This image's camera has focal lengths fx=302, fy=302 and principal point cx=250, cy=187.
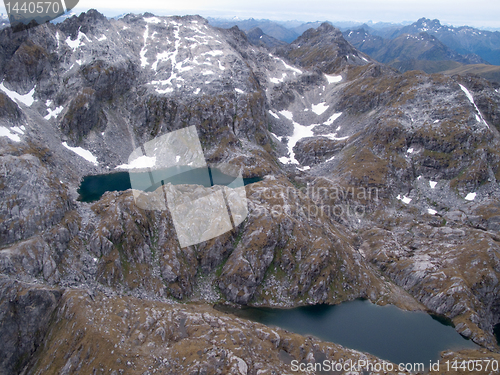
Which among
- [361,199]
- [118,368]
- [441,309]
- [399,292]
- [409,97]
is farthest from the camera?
[409,97]

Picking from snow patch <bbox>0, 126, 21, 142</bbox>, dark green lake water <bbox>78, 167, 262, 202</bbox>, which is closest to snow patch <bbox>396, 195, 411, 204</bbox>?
dark green lake water <bbox>78, 167, 262, 202</bbox>

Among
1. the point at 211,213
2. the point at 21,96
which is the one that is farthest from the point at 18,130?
the point at 211,213

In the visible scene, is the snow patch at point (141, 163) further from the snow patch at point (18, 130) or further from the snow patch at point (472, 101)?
the snow patch at point (472, 101)

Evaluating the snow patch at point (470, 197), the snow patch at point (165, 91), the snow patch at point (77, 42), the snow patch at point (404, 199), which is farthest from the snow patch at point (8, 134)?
the snow patch at point (470, 197)

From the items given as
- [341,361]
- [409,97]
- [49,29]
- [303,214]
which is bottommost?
[341,361]

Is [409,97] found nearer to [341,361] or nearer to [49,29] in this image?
[341,361]

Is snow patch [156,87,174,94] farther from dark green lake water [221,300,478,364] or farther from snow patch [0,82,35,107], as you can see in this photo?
dark green lake water [221,300,478,364]

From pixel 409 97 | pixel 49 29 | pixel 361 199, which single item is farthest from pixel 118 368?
pixel 49 29

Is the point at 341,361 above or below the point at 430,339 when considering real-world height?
above
